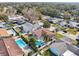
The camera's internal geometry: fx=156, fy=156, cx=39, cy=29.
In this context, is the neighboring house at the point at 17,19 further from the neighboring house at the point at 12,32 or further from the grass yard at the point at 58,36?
the grass yard at the point at 58,36

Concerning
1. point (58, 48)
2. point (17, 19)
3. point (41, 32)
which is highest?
point (17, 19)

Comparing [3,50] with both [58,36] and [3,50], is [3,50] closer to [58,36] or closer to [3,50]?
[3,50]

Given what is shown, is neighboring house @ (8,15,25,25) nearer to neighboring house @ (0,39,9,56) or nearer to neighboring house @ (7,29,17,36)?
neighboring house @ (7,29,17,36)

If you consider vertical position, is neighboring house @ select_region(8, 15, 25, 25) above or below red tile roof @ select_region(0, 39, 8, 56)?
above

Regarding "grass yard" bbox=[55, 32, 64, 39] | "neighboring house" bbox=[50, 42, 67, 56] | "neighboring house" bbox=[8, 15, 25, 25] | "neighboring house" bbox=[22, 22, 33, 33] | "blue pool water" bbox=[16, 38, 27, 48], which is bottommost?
"neighboring house" bbox=[50, 42, 67, 56]

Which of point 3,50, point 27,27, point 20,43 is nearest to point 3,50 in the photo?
point 3,50

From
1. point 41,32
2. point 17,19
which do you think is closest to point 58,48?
point 41,32

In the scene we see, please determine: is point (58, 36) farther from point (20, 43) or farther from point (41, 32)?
point (20, 43)

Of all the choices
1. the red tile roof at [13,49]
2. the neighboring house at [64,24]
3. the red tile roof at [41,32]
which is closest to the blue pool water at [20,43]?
the red tile roof at [13,49]

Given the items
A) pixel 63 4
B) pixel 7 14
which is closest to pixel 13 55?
pixel 7 14

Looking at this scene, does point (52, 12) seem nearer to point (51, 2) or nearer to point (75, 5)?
point (51, 2)

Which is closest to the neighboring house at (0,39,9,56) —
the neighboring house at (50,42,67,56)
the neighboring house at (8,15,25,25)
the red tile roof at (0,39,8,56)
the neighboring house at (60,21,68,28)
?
the red tile roof at (0,39,8,56)

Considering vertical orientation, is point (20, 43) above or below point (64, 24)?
below
